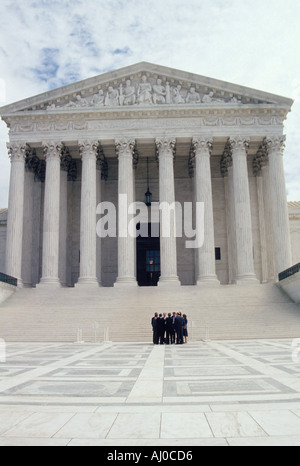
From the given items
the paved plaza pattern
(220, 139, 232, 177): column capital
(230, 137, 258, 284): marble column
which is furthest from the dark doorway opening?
the paved plaza pattern

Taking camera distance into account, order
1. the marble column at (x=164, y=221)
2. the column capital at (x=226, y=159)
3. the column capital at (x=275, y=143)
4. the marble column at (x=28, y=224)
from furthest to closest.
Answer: the column capital at (x=226, y=159), the marble column at (x=28, y=224), the column capital at (x=275, y=143), the marble column at (x=164, y=221)

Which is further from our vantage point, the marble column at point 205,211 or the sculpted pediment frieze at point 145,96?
the sculpted pediment frieze at point 145,96

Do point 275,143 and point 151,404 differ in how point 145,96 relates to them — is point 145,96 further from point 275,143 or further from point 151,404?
point 151,404

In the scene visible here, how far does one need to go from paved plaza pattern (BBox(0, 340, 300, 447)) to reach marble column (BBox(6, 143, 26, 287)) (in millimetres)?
24806

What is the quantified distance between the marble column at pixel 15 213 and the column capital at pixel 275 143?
72.4 feet

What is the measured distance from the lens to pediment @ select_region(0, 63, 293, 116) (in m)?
36.8

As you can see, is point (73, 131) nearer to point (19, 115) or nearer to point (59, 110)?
point (59, 110)

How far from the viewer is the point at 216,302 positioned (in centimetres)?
3014

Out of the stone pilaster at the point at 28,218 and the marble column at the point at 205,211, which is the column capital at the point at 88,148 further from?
the marble column at the point at 205,211

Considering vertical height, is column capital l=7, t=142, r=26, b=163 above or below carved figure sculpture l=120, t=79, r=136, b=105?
below

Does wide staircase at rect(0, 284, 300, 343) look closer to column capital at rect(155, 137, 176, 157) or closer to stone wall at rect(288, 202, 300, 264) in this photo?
Result: column capital at rect(155, 137, 176, 157)

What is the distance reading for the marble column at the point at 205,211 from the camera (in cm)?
3469

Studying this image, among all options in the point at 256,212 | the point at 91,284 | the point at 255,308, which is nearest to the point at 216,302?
the point at 255,308
